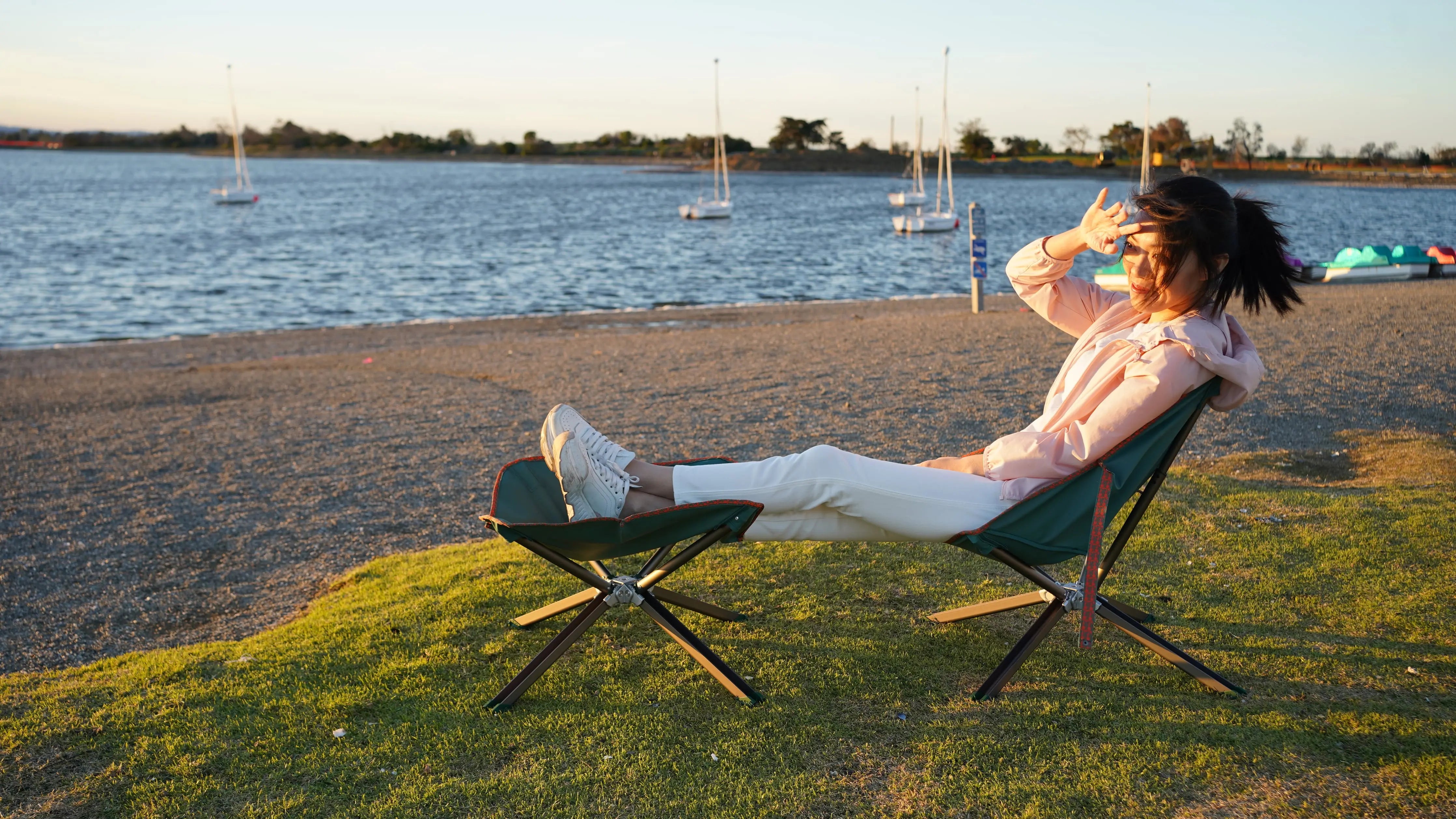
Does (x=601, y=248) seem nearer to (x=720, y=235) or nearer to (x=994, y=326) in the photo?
(x=720, y=235)

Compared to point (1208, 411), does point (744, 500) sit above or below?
above

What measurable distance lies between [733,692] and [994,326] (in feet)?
29.7

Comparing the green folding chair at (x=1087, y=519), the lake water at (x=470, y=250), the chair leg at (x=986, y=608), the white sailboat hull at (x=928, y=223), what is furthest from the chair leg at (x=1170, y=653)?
the white sailboat hull at (x=928, y=223)

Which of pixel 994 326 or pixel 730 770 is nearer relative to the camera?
pixel 730 770

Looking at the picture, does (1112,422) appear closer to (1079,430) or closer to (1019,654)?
(1079,430)

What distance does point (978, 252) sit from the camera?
1337 centimetres

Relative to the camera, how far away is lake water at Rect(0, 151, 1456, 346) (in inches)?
805

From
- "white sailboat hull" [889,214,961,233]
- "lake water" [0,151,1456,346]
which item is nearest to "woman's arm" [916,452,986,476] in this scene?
"lake water" [0,151,1456,346]

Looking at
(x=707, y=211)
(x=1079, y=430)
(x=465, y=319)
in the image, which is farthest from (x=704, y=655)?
(x=707, y=211)

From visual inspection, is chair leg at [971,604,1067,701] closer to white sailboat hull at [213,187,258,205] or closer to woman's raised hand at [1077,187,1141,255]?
woman's raised hand at [1077,187,1141,255]

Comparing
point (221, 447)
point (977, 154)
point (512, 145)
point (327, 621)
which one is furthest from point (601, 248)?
point (512, 145)

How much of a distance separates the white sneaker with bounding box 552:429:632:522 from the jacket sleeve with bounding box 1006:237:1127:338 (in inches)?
61.8

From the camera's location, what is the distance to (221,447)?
717 centimetres

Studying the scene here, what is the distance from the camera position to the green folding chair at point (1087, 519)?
2.83m
